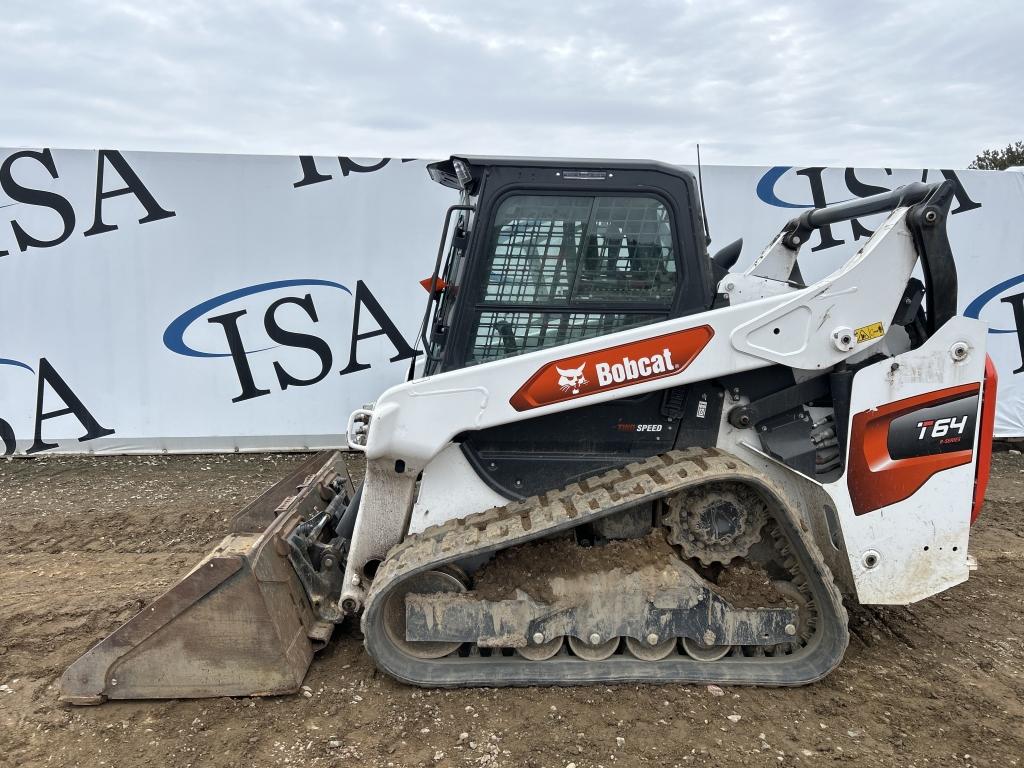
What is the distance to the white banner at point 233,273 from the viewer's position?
7277mm

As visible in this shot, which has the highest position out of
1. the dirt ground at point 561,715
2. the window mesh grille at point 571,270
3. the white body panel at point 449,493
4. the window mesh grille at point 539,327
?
the window mesh grille at point 571,270

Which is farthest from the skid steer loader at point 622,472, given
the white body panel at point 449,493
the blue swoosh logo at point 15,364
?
the blue swoosh logo at point 15,364

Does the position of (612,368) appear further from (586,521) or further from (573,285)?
(586,521)

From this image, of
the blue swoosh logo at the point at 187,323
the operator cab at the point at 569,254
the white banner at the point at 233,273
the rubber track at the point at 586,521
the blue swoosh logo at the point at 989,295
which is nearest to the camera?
the rubber track at the point at 586,521

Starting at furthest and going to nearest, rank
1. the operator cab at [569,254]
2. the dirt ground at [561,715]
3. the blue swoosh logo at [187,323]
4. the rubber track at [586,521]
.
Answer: the blue swoosh logo at [187,323], the operator cab at [569,254], the rubber track at [586,521], the dirt ground at [561,715]

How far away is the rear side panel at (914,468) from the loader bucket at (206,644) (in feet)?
8.87

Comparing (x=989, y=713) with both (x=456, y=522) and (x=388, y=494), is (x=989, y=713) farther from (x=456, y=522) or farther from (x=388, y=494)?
(x=388, y=494)

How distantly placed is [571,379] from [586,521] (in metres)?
0.64

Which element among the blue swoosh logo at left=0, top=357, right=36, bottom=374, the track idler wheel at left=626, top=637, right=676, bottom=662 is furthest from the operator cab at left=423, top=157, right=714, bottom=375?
the blue swoosh logo at left=0, top=357, right=36, bottom=374

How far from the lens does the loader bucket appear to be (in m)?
3.10

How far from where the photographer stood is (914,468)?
3.34 m

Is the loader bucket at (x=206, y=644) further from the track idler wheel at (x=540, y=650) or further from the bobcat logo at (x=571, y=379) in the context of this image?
the bobcat logo at (x=571, y=379)

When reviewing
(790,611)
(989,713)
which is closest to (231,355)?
(790,611)

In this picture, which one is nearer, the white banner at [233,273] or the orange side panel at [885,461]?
the orange side panel at [885,461]
